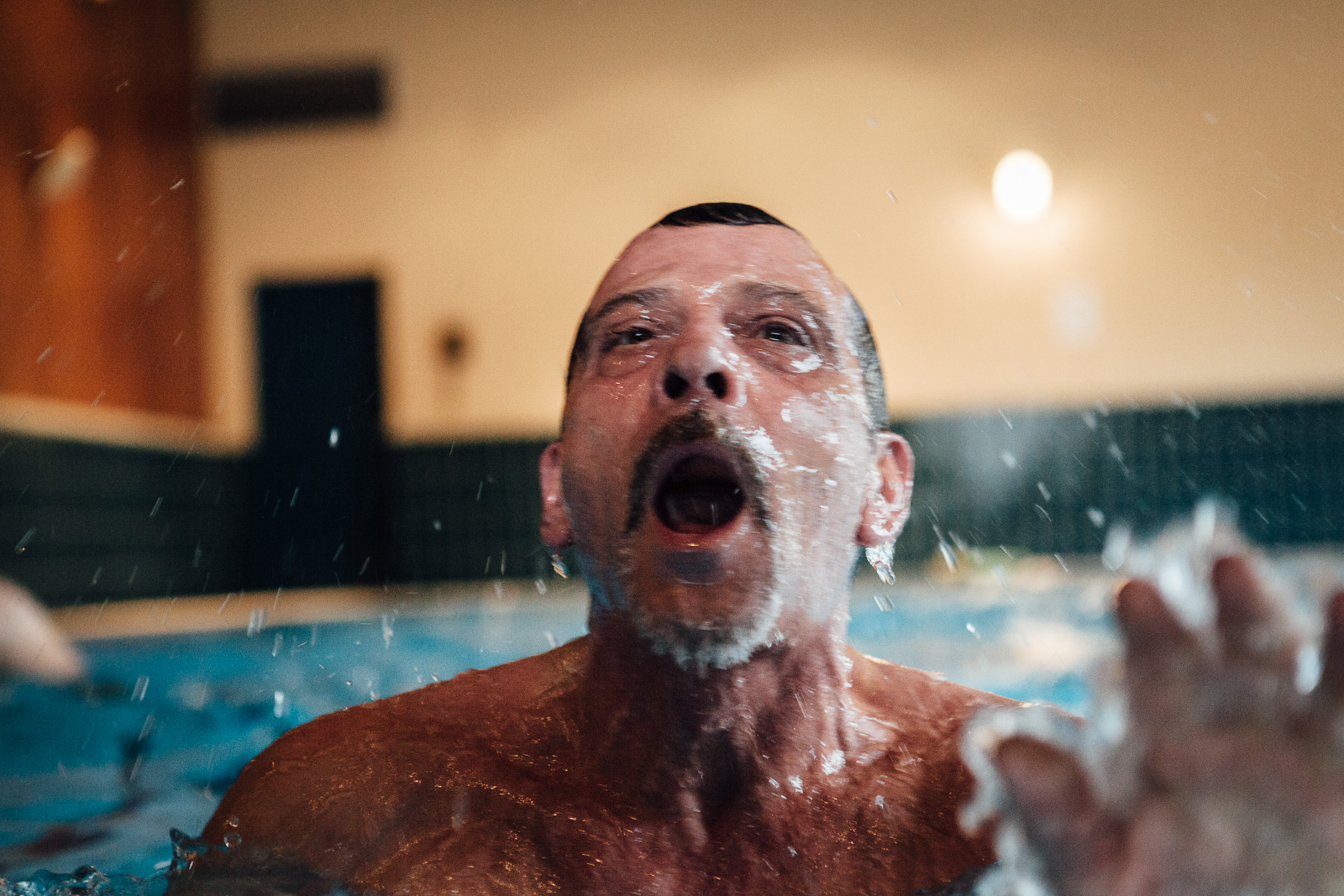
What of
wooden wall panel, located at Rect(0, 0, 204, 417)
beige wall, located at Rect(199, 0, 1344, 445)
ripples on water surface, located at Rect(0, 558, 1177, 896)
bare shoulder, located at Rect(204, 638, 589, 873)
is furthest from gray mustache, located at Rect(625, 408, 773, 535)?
wooden wall panel, located at Rect(0, 0, 204, 417)

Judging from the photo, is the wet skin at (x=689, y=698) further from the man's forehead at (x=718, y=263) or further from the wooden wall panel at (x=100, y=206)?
the wooden wall panel at (x=100, y=206)

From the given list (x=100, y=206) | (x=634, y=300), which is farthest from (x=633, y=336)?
(x=100, y=206)

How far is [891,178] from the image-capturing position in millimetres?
6109

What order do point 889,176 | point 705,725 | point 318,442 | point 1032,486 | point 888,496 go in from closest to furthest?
point 705,725 < point 888,496 < point 1032,486 < point 889,176 < point 318,442

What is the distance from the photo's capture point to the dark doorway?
21.2 ft

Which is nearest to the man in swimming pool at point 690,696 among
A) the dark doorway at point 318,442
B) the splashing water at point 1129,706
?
the splashing water at point 1129,706

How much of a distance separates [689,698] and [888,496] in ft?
1.30

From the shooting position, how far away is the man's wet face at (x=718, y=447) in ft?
4.02

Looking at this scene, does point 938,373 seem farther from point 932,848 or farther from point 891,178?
point 932,848

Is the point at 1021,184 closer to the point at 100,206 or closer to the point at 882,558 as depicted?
the point at 882,558

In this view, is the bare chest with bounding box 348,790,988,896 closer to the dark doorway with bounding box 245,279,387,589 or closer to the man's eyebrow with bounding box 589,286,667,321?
the man's eyebrow with bounding box 589,286,667,321

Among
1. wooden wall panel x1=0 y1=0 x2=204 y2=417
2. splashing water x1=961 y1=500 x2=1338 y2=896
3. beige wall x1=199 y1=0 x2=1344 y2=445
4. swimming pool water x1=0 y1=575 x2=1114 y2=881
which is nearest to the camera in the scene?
splashing water x1=961 y1=500 x2=1338 y2=896

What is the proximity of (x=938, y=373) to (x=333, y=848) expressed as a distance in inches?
209

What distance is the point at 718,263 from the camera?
139cm
